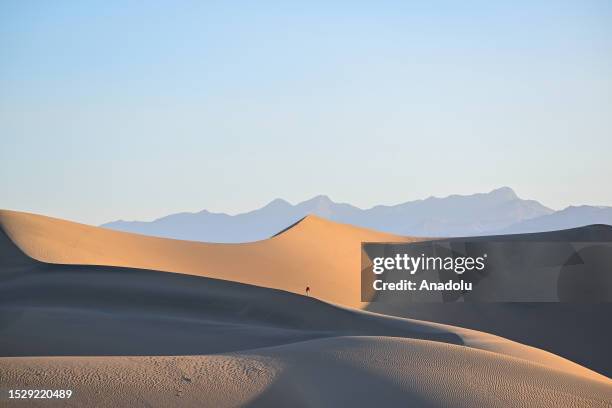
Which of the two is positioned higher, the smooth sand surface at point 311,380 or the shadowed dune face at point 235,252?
the shadowed dune face at point 235,252

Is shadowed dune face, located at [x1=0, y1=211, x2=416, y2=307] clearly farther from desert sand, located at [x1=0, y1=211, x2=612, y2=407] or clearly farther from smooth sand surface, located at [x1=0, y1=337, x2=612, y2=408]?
smooth sand surface, located at [x1=0, y1=337, x2=612, y2=408]

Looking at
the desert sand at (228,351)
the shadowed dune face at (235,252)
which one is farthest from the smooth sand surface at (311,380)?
the shadowed dune face at (235,252)

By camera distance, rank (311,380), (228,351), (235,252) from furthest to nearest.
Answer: (235,252) → (228,351) → (311,380)

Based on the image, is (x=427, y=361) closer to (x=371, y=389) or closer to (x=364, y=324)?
(x=371, y=389)

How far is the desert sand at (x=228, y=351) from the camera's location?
11.7 meters

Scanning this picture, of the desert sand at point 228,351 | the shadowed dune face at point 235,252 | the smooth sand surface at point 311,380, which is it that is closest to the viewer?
the smooth sand surface at point 311,380

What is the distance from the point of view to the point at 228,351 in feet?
51.1

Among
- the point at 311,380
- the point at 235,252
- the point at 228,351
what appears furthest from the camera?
the point at 235,252

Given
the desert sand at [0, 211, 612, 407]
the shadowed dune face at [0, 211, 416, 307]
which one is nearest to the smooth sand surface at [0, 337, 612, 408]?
the desert sand at [0, 211, 612, 407]

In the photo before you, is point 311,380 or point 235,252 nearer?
point 311,380

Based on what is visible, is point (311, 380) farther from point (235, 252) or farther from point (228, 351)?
point (235, 252)

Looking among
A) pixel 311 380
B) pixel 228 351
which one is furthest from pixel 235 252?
pixel 311 380

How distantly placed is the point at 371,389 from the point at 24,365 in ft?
13.7

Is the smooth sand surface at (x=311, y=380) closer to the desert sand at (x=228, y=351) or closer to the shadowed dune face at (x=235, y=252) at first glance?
the desert sand at (x=228, y=351)
